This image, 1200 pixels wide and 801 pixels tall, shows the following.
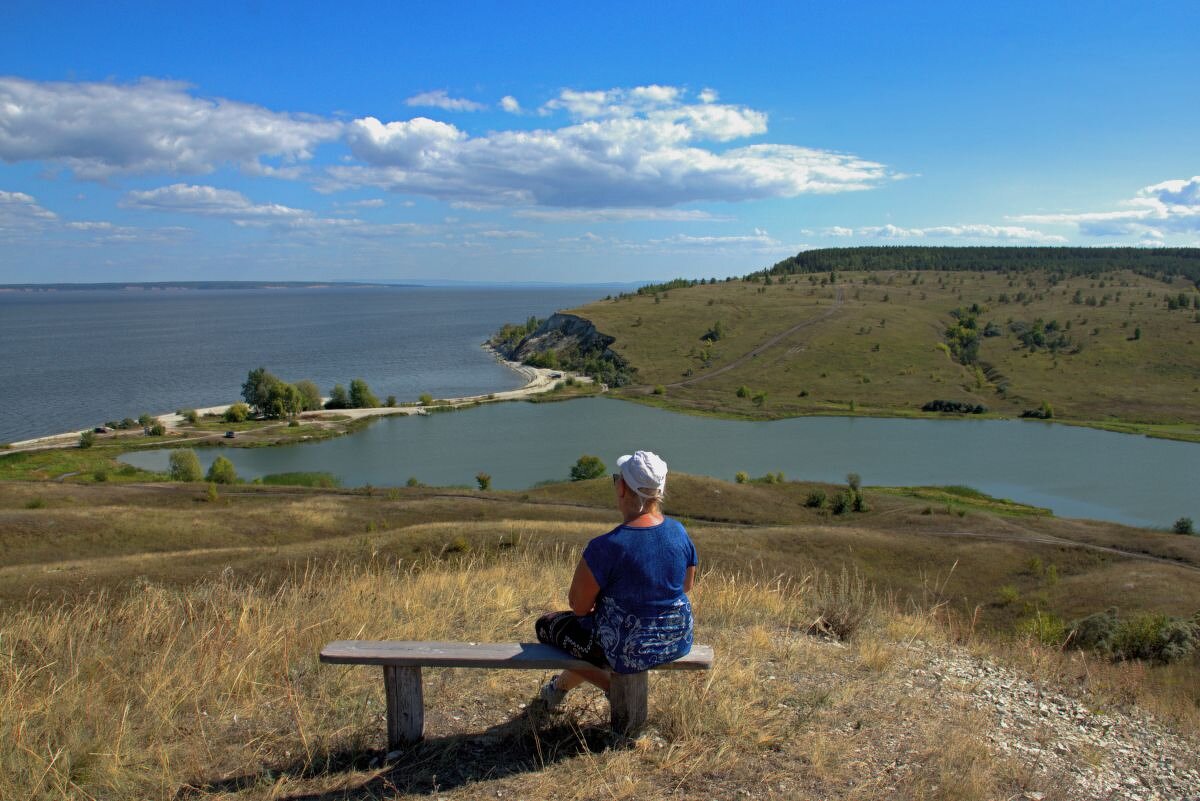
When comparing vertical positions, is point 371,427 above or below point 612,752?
below

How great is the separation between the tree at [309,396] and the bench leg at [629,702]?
85124mm

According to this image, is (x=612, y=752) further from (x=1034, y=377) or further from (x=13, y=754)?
(x=1034, y=377)

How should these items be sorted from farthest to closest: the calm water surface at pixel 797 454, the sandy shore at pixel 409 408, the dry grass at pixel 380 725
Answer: the sandy shore at pixel 409 408
the calm water surface at pixel 797 454
the dry grass at pixel 380 725

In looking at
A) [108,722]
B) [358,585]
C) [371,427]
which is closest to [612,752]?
[108,722]

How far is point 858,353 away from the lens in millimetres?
108062

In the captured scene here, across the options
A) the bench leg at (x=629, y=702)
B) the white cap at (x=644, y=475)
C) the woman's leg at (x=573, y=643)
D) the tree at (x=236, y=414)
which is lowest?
the tree at (x=236, y=414)

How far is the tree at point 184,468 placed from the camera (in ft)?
176

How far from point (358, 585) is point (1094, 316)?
141 meters

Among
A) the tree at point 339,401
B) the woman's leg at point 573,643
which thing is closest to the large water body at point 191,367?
the tree at point 339,401

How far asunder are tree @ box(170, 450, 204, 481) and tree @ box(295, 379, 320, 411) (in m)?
27.5

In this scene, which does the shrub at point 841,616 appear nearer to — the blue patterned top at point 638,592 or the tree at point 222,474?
the blue patterned top at point 638,592

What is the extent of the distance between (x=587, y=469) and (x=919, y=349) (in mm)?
71847

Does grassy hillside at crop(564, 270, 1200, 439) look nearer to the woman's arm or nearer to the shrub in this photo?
the shrub

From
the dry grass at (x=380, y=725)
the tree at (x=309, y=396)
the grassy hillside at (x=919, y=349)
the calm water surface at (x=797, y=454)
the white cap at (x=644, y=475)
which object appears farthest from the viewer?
the grassy hillside at (x=919, y=349)
